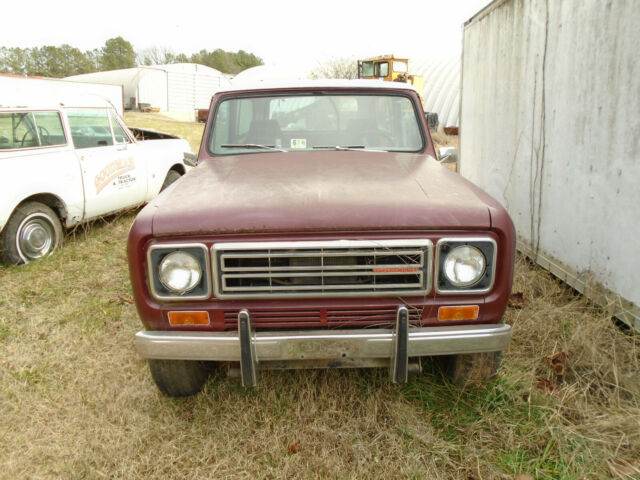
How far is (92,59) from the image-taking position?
6419 centimetres

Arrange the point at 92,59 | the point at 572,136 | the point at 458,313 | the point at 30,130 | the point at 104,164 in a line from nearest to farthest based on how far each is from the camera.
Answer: the point at 458,313, the point at 572,136, the point at 30,130, the point at 104,164, the point at 92,59

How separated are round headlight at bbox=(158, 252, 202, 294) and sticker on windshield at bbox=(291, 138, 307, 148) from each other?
153 centimetres

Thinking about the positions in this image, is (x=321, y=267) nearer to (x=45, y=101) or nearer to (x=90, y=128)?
(x=45, y=101)

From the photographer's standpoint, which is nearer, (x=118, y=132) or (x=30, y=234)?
(x=30, y=234)

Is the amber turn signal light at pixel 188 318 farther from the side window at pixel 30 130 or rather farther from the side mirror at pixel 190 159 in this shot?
the side window at pixel 30 130

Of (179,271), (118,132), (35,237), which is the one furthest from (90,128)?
(179,271)

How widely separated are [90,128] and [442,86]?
23570 mm

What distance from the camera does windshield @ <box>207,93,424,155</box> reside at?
136 inches

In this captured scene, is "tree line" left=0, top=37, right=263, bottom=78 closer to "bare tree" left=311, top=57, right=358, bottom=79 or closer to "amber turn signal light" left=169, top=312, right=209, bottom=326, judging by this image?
"bare tree" left=311, top=57, right=358, bottom=79

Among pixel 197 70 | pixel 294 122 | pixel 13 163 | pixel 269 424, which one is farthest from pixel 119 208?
pixel 197 70

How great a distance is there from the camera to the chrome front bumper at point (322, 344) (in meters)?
2.14

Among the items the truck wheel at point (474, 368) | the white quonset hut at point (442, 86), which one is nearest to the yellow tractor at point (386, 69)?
the white quonset hut at point (442, 86)

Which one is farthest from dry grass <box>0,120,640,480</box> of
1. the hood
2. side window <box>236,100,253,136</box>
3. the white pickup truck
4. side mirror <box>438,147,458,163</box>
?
the white pickup truck

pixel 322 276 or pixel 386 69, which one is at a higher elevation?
pixel 386 69
